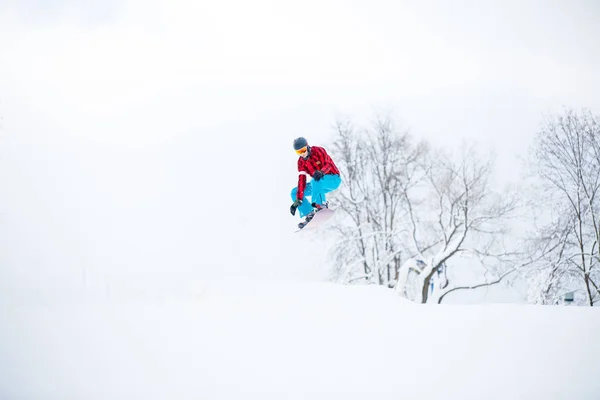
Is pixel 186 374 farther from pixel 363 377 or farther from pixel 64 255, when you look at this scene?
pixel 64 255

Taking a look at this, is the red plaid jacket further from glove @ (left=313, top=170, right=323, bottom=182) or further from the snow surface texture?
the snow surface texture

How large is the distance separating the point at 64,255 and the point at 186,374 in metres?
13.8

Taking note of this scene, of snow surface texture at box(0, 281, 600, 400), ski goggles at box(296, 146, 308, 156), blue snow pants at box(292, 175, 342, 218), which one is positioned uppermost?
ski goggles at box(296, 146, 308, 156)

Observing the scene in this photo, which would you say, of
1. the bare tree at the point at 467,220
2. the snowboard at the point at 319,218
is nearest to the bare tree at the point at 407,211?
the bare tree at the point at 467,220

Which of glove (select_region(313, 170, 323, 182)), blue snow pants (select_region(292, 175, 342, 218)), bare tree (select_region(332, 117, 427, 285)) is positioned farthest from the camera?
bare tree (select_region(332, 117, 427, 285))

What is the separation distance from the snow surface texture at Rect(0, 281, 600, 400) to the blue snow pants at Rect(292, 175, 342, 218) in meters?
2.51

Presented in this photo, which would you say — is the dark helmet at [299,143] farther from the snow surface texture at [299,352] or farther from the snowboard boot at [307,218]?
the snow surface texture at [299,352]

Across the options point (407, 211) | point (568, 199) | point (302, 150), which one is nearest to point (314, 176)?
point (302, 150)

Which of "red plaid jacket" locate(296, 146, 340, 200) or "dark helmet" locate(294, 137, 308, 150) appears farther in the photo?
"red plaid jacket" locate(296, 146, 340, 200)

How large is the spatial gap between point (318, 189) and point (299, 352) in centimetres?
373

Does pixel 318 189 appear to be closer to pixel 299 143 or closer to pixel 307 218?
pixel 307 218

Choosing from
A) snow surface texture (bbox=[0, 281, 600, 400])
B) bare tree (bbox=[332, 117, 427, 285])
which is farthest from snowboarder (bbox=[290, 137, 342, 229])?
bare tree (bbox=[332, 117, 427, 285])

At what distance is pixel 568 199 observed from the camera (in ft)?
53.9

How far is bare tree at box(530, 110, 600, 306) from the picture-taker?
49.8ft
